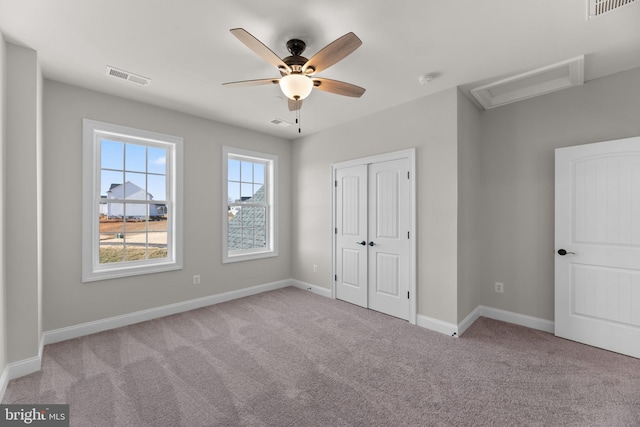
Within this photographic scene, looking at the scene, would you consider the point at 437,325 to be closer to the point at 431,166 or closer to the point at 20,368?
the point at 431,166

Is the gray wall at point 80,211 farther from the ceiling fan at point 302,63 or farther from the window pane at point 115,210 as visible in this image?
the ceiling fan at point 302,63

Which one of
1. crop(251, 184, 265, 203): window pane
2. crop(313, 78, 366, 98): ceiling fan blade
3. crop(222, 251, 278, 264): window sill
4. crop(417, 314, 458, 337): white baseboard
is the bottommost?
crop(417, 314, 458, 337): white baseboard

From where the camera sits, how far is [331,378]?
2322 millimetres

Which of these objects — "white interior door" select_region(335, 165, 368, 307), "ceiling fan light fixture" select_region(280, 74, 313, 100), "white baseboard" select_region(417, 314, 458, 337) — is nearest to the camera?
"ceiling fan light fixture" select_region(280, 74, 313, 100)

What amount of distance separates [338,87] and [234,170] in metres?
2.68

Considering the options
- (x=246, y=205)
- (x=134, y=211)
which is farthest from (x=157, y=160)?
(x=246, y=205)

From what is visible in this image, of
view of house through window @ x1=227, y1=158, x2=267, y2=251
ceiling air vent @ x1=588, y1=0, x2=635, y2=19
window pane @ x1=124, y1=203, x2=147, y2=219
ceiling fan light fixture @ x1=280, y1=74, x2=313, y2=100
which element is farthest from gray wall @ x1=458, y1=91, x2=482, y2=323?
window pane @ x1=124, y1=203, x2=147, y2=219

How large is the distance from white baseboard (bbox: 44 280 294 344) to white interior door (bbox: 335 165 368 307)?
1.42 meters

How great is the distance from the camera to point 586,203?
9.47ft

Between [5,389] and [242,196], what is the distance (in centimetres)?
323

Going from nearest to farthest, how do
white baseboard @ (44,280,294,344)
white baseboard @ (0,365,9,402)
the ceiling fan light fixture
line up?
white baseboard @ (0,365,9,402), the ceiling fan light fixture, white baseboard @ (44,280,294,344)

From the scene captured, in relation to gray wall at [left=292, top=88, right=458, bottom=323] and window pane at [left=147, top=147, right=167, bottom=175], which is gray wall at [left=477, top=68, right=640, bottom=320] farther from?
window pane at [left=147, top=147, right=167, bottom=175]

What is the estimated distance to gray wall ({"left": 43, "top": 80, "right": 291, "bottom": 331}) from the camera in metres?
2.96

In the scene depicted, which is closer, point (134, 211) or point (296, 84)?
point (296, 84)
